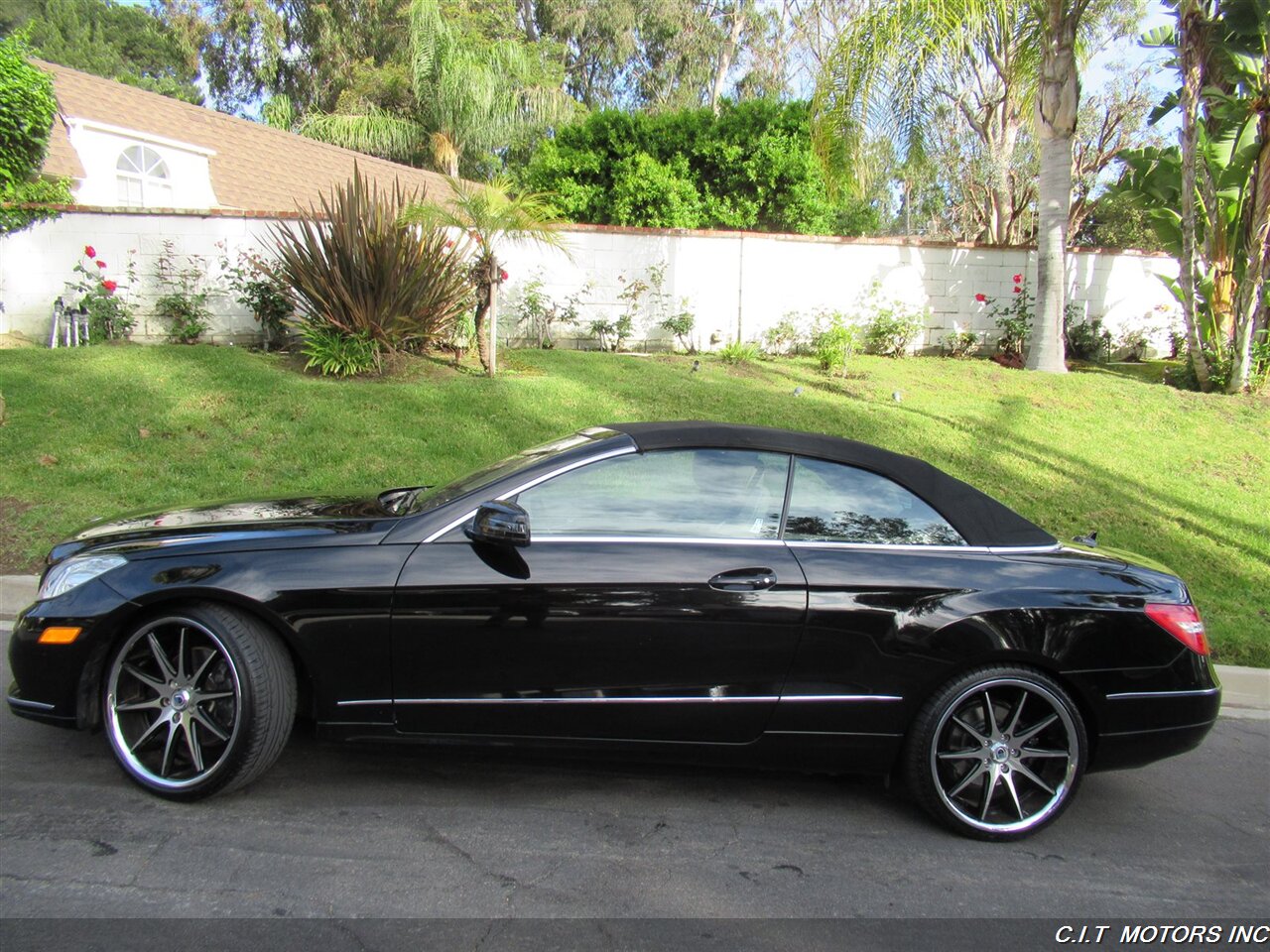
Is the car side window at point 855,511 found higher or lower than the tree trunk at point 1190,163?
lower

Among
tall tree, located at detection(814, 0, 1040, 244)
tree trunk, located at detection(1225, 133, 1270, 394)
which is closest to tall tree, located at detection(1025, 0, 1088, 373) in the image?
tall tree, located at detection(814, 0, 1040, 244)

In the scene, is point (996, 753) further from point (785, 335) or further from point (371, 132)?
point (371, 132)

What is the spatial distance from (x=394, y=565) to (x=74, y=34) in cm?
4594

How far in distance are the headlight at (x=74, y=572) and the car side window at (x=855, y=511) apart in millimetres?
2597

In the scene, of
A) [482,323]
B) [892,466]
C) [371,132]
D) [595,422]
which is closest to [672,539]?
[892,466]

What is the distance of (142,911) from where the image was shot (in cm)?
267

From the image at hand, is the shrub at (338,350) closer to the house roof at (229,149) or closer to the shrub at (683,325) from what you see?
the shrub at (683,325)

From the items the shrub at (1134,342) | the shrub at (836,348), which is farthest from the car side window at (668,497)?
the shrub at (1134,342)

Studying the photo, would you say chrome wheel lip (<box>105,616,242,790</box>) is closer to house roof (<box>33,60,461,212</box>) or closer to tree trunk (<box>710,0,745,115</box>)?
house roof (<box>33,60,461,212</box>)

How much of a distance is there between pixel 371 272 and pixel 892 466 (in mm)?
7034

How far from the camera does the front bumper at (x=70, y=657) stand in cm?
329

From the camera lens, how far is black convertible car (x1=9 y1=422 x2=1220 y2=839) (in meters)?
3.27

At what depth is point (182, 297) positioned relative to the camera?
10.9 metres

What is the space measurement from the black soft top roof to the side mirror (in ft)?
2.10
